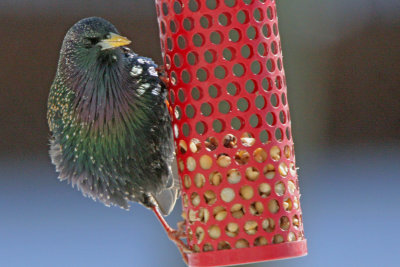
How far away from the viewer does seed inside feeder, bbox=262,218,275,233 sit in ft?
8.95

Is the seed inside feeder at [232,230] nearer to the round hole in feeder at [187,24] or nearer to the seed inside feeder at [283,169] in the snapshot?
the seed inside feeder at [283,169]

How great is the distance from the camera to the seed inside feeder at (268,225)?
273cm

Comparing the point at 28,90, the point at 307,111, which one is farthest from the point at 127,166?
the point at 28,90

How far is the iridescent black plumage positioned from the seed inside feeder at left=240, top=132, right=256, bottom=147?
49 centimetres

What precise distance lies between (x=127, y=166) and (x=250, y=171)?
69cm

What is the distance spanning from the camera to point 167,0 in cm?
284

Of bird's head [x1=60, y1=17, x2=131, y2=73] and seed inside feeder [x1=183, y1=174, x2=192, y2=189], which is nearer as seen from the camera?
seed inside feeder [x1=183, y1=174, x2=192, y2=189]

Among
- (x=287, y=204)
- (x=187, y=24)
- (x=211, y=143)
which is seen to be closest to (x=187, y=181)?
(x=211, y=143)

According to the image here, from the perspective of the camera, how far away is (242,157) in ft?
9.12

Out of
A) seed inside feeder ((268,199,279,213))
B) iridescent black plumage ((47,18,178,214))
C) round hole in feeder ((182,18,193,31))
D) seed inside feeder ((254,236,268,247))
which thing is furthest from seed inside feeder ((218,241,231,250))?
round hole in feeder ((182,18,193,31))

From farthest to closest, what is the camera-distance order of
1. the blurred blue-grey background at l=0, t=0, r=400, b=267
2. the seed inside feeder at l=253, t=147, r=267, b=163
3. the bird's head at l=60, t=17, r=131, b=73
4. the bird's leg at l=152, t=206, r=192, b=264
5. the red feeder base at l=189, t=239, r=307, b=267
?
the blurred blue-grey background at l=0, t=0, r=400, b=267
the bird's head at l=60, t=17, r=131, b=73
the bird's leg at l=152, t=206, r=192, b=264
the seed inside feeder at l=253, t=147, r=267, b=163
the red feeder base at l=189, t=239, r=307, b=267

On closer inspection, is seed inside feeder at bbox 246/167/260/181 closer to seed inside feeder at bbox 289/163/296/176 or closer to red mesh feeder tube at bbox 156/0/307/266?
red mesh feeder tube at bbox 156/0/307/266

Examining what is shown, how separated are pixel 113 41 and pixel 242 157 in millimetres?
717

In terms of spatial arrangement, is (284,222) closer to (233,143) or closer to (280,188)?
(280,188)
